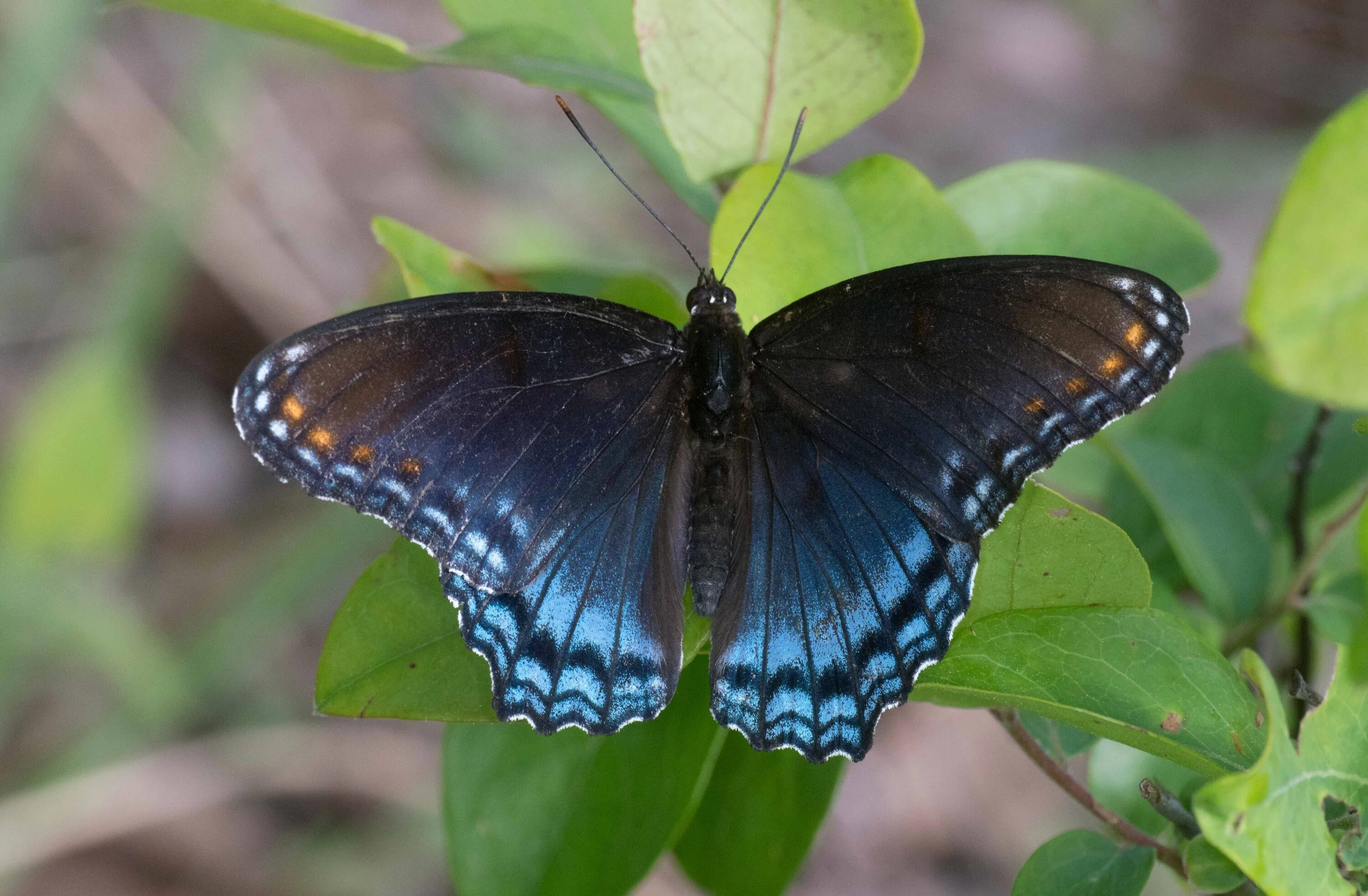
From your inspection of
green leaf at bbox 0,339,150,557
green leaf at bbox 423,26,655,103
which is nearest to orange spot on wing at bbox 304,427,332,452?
green leaf at bbox 423,26,655,103

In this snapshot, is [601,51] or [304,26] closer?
[304,26]

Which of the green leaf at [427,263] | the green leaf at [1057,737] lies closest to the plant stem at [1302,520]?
the green leaf at [1057,737]

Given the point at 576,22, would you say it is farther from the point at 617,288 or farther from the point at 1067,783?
the point at 1067,783

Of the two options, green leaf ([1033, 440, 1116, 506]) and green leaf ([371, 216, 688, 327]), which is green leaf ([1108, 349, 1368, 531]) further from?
green leaf ([371, 216, 688, 327])

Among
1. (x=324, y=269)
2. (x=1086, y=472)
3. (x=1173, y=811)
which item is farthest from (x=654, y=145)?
(x=324, y=269)

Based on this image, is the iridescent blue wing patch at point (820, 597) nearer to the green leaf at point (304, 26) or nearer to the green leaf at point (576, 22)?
the green leaf at point (576, 22)

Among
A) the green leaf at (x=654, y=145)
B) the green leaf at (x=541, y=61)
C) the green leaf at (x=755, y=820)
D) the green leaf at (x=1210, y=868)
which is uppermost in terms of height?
the green leaf at (x=541, y=61)
